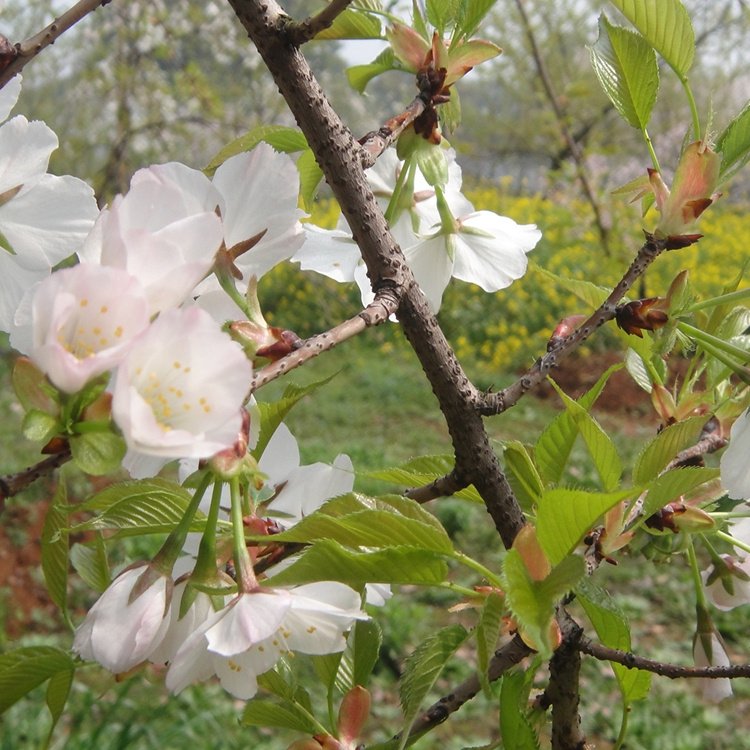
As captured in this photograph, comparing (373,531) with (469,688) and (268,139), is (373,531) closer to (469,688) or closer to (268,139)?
(469,688)

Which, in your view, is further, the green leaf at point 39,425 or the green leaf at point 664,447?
the green leaf at point 664,447

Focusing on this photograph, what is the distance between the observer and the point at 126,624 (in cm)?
34

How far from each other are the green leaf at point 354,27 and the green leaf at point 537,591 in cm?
34

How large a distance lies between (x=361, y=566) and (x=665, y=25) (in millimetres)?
308

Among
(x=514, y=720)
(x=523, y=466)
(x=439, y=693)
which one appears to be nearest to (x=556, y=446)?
(x=523, y=466)

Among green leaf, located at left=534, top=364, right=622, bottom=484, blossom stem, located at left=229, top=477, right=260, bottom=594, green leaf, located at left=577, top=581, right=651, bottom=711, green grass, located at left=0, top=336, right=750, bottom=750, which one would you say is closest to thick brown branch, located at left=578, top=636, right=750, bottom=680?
green leaf, located at left=577, top=581, right=651, bottom=711

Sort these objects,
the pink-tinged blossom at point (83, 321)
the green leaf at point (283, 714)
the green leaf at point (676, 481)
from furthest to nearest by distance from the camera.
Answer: the green leaf at point (283, 714)
the green leaf at point (676, 481)
the pink-tinged blossom at point (83, 321)

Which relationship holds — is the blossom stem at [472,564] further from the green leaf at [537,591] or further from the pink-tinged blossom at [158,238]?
the pink-tinged blossom at [158,238]

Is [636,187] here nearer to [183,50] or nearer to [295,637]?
[295,637]

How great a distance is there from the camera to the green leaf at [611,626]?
41cm

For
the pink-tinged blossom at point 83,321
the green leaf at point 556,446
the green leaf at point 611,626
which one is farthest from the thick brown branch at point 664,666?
the pink-tinged blossom at point 83,321

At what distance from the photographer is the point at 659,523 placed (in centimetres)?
49

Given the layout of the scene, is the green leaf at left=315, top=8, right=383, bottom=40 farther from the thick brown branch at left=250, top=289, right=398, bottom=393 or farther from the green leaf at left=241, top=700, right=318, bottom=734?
the green leaf at left=241, top=700, right=318, bottom=734

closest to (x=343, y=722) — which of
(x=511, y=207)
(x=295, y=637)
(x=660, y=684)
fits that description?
(x=295, y=637)
